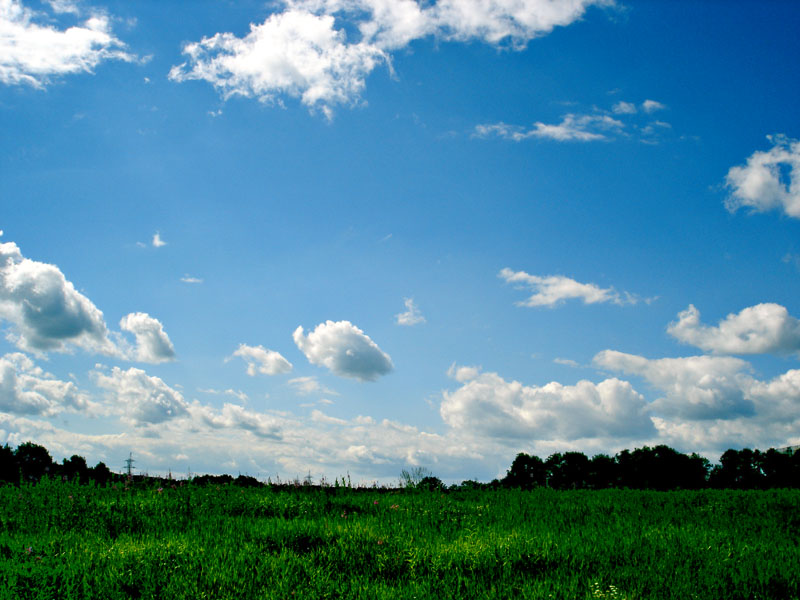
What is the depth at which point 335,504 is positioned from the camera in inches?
468

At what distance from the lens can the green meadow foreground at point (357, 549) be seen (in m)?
6.75

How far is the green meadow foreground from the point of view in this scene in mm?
6746

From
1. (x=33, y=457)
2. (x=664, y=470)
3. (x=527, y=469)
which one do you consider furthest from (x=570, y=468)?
(x=33, y=457)

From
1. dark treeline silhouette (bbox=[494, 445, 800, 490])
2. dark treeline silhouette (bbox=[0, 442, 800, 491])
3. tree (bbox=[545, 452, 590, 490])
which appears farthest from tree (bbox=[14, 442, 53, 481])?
tree (bbox=[545, 452, 590, 490])

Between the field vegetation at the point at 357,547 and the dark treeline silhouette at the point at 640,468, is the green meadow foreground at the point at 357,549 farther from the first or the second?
the dark treeline silhouette at the point at 640,468

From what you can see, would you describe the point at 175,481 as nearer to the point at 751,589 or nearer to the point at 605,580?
the point at 605,580

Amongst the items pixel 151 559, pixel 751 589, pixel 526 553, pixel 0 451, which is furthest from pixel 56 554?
pixel 0 451

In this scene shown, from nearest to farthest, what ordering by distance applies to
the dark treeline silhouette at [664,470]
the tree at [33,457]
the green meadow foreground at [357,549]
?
the green meadow foreground at [357,549], the dark treeline silhouette at [664,470], the tree at [33,457]

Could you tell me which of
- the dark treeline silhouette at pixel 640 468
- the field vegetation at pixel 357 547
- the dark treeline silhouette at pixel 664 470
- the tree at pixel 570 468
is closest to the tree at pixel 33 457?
the dark treeline silhouette at pixel 640 468

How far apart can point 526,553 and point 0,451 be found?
4396cm

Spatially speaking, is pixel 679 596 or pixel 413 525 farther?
pixel 413 525

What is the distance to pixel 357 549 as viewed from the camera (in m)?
7.97

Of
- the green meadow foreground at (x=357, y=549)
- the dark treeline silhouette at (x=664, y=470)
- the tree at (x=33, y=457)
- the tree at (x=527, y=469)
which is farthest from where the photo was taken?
the tree at (x=527, y=469)

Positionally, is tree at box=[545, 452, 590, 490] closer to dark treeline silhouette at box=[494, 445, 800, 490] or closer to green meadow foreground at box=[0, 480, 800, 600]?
dark treeline silhouette at box=[494, 445, 800, 490]
